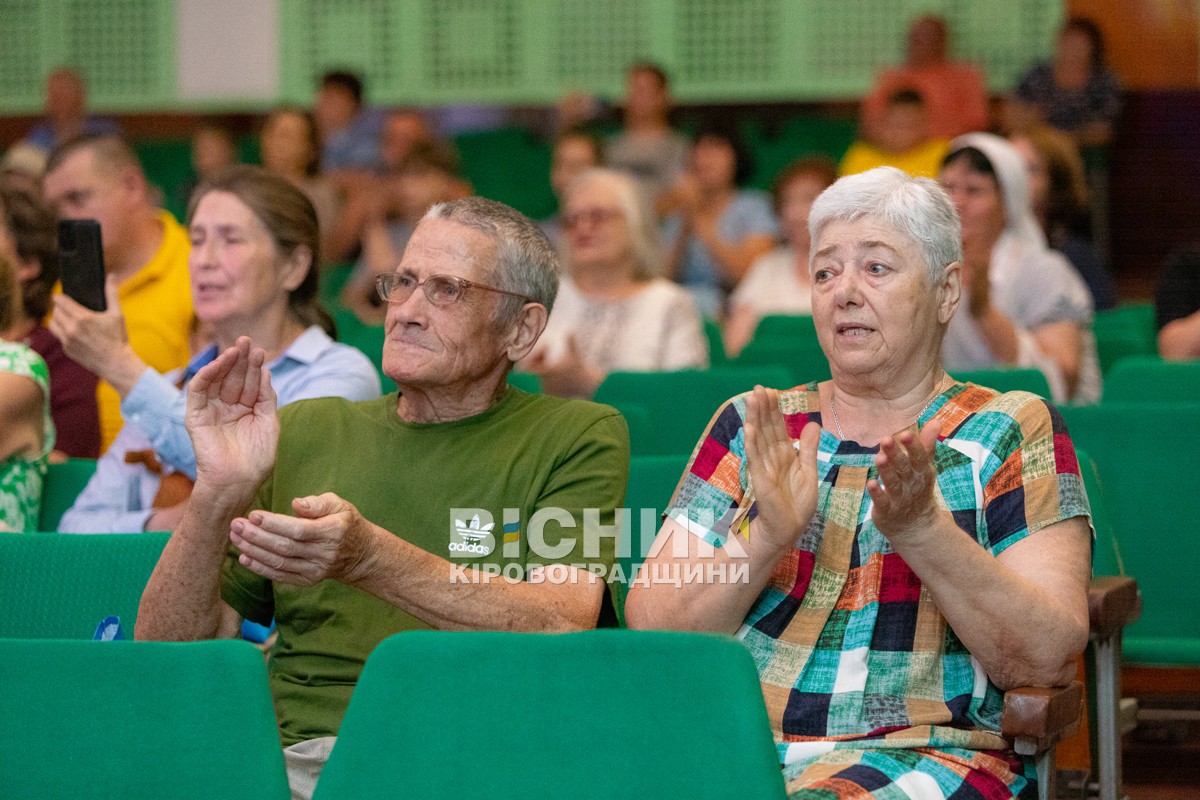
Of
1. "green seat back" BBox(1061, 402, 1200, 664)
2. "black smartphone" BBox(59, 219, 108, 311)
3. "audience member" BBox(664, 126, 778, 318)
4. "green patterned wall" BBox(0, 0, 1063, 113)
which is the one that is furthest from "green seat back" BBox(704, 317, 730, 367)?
"green patterned wall" BBox(0, 0, 1063, 113)

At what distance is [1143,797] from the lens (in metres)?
3.09

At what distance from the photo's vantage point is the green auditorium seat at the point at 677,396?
3.56 metres

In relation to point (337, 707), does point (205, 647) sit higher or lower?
higher

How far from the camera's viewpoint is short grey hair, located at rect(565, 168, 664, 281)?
4617 mm

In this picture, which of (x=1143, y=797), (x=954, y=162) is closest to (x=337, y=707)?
(x=1143, y=797)

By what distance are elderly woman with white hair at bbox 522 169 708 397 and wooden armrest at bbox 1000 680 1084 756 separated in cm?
260

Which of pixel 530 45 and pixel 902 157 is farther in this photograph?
pixel 530 45

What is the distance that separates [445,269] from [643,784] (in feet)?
3.54

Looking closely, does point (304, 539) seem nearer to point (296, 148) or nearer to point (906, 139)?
point (296, 148)

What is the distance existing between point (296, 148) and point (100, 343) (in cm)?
420

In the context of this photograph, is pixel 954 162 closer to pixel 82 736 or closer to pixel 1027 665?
pixel 1027 665

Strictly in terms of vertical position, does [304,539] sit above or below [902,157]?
below

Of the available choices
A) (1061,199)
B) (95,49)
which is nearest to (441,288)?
(1061,199)

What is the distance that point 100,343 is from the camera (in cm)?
283
